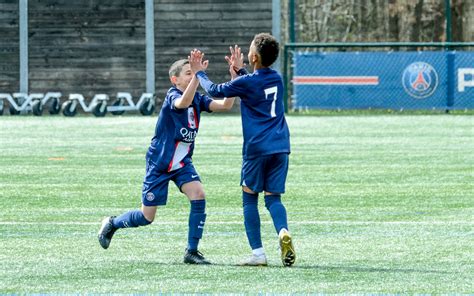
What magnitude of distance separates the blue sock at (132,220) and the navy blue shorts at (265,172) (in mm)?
753

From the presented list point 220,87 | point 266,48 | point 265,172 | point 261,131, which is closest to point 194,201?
point 265,172

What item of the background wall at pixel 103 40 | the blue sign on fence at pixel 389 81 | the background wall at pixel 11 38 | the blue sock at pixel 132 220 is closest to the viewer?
the blue sock at pixel 132 220

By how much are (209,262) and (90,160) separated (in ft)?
28.6

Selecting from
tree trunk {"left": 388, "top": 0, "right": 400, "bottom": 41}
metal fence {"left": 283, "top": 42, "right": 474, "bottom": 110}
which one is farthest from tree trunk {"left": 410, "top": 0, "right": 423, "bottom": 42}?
metal fence {"left": 283, "top": 42, "right": 474, "bottom": 110}

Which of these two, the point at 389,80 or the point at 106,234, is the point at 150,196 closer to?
the point at 106,234

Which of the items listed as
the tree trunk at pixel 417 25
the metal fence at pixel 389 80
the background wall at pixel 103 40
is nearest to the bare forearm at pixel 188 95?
the metal fence at pixel 389 80

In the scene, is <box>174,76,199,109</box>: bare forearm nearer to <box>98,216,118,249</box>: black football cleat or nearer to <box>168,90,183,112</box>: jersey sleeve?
<box>168,90,183,112</box>: jersey sleeve

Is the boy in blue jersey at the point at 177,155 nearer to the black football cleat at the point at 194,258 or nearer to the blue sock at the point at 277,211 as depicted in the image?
the black football cleat at the point at 194,258

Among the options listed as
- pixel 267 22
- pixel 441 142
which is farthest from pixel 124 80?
pixel 441 142

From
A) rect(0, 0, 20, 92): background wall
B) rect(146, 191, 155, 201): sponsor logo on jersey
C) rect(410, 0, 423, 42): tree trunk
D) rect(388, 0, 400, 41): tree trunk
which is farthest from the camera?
rect(388, 0, 400, 41): tree trunk

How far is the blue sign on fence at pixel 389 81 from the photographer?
28016 mm

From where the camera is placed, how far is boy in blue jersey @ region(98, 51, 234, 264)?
850cm

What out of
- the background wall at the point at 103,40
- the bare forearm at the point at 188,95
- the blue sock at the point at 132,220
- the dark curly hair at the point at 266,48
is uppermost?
the background wall at the point at 103,40

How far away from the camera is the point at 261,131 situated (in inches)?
328
